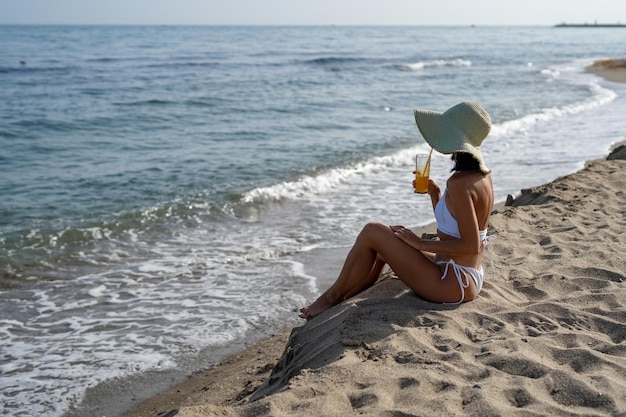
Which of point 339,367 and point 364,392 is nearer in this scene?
point 364,392

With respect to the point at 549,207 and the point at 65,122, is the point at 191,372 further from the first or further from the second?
the point at 65,122

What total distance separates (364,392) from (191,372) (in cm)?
195

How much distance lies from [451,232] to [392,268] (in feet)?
1.53

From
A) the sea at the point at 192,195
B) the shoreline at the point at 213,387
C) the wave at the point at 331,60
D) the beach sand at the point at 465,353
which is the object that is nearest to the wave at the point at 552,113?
the sea at the point at 192,195

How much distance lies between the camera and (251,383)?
4348 mm

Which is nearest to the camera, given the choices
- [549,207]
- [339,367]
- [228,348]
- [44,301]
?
[339,367]

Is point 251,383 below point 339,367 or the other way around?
below

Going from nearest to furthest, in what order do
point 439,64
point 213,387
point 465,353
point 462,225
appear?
point 465,353 → point 462,225 → point 213,387 → point 439,64

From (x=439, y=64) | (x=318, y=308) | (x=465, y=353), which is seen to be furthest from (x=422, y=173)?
(x=439, y=64)

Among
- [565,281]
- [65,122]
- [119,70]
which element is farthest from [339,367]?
[119,70]

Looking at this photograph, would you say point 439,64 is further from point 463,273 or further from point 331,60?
point 463,273

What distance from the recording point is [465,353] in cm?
372

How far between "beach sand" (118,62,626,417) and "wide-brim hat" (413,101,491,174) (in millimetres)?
991

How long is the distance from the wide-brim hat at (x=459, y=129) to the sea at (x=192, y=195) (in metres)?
2.14
